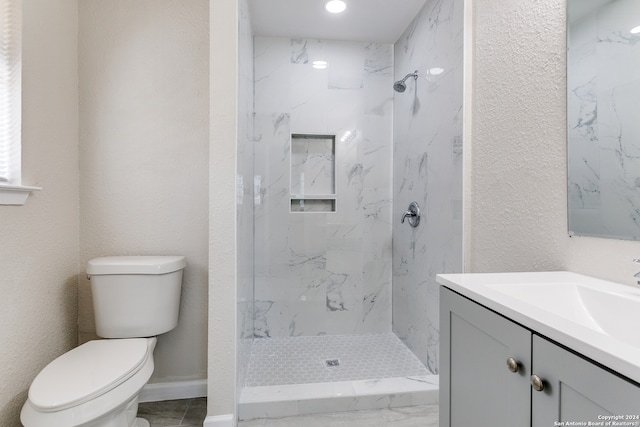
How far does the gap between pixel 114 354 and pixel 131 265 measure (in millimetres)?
404

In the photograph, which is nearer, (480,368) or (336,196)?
(480,368)

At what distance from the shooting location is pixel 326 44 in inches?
99.2

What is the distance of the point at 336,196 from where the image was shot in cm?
255

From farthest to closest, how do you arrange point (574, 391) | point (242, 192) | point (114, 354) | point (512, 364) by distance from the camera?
point (242, 192), point (114, 354), point (512, 364), point (574, 391)

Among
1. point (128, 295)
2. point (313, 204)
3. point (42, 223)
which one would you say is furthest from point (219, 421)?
point (313, 204)

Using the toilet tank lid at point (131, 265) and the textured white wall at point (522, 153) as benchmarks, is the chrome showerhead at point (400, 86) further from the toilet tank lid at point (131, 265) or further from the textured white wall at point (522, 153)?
the toilet tank lid at point (131, 265)

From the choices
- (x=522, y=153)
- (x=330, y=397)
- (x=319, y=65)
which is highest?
(x=319, y=65)

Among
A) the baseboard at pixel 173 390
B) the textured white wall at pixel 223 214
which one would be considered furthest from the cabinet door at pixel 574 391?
the baseboard at pixel 173 390

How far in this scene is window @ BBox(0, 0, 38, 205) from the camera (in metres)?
1.24

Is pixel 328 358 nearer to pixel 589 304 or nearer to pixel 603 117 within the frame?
pixel 589 304

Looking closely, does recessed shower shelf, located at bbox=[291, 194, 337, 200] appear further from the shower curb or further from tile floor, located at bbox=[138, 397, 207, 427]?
tile floor, located at bbox=[138, 397, 207, 427]

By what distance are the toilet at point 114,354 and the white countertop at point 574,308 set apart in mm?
1231

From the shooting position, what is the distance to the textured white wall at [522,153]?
3.52ft

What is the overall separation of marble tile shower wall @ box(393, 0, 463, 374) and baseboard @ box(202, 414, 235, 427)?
1.18m
